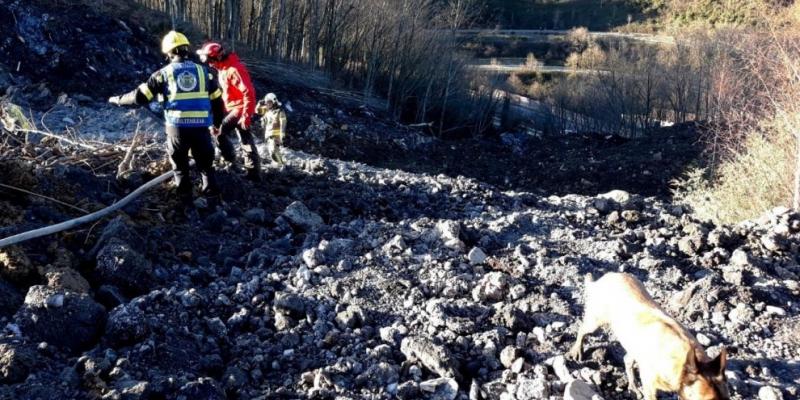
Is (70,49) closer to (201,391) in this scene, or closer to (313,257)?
(313,257)

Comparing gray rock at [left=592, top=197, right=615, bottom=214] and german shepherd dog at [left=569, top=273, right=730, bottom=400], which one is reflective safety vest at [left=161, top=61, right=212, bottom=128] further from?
gray rock at [left=592, top=197, right=615, bottom=214]

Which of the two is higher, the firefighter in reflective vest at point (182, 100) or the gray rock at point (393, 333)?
the firefighter in reflective vest at point (182, 100)

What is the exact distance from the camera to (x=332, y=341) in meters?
4.12

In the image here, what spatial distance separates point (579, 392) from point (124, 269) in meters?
3.14

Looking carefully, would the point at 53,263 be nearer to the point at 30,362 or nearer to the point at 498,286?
the point at 30,362

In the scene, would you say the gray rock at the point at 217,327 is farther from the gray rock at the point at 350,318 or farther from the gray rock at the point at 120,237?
the gray rock at the point at 120,237

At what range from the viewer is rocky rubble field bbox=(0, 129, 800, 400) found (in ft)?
12.1

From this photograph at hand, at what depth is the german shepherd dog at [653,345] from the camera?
112 inches

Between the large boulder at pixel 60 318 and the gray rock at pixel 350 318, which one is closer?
the large boulder at pixel 60 318

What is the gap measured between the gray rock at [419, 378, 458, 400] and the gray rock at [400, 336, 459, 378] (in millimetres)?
80

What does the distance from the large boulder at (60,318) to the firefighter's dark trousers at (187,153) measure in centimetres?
220

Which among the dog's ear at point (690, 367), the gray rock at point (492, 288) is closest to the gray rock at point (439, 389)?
the gray rock at point (492, 288)

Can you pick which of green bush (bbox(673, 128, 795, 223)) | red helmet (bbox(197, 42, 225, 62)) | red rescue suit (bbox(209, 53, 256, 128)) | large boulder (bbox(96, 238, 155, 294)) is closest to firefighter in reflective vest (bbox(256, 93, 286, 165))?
red rescue suit (bbox(209, 53, 256, 128))

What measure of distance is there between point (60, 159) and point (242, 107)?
1.84m
